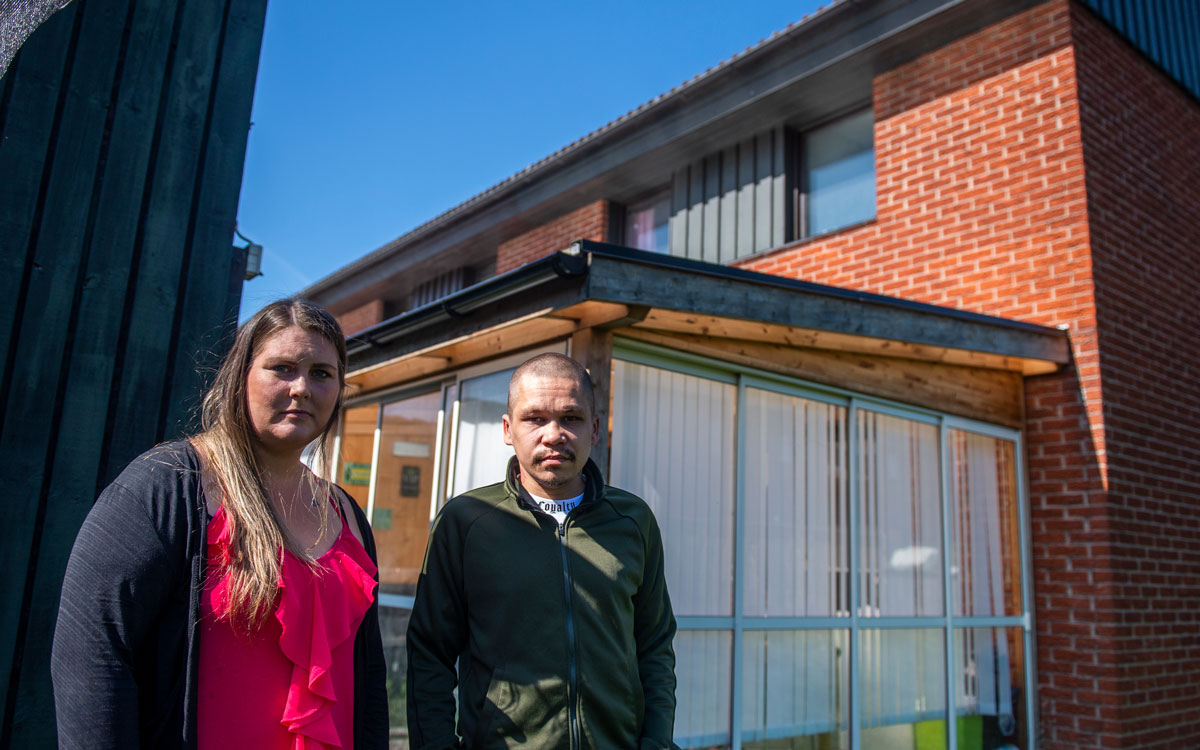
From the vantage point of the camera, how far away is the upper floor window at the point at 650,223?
9.22 m

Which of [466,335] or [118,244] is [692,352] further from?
[118,244]

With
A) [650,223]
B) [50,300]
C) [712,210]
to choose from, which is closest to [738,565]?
[50,300]

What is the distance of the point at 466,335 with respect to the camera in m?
4.53

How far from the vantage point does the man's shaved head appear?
96.0 inches

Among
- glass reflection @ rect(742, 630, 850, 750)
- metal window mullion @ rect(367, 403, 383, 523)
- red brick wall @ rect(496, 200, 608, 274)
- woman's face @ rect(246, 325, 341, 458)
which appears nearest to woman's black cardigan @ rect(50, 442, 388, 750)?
woman's face @ rect(246, 325, 341, 458)

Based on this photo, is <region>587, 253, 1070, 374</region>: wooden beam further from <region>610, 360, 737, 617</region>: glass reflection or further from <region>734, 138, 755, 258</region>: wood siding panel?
<region>734, 138, 755, 258</region>: wood siding panel

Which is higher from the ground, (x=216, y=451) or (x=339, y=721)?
(x=216, y=451)

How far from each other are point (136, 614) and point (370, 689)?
2.09 ft

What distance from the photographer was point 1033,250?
623cm

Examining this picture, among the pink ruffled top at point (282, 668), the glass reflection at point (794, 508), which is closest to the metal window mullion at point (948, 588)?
the glass reflection at point (794, 508)

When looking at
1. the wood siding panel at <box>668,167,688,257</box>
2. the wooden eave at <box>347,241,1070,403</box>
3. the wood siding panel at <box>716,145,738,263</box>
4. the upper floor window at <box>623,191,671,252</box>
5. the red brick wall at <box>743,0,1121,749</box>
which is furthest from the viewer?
the upper floor window at <box>623,191,671,252</box>

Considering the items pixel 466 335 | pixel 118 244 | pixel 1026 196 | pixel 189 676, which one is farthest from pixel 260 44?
pixel 1026 196

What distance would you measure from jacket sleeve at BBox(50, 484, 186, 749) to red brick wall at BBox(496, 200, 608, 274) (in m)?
7.91

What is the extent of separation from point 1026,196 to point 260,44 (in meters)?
5.55
